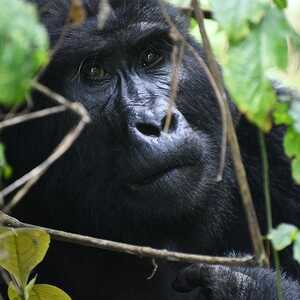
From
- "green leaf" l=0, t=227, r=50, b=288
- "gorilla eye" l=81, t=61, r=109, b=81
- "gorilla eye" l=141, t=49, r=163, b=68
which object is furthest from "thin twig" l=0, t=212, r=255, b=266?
"gorilla eye" l=141, t=49, r=163, b=68

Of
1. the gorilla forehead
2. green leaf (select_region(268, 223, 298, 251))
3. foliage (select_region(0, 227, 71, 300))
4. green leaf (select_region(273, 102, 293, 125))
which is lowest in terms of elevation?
foliage (select_region(0, 227, 71, 300))

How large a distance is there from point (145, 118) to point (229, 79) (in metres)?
1.27

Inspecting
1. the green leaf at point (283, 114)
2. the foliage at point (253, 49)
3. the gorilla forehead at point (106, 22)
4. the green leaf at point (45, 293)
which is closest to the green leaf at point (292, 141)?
the green leaf at point (283, 114)

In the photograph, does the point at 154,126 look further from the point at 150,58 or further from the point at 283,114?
the point at 283,114

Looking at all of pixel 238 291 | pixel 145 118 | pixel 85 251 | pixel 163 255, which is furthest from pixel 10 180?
pixel 163 255

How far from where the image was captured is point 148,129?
11.5ft

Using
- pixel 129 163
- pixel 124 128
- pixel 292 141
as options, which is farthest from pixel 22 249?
pixel 292 141

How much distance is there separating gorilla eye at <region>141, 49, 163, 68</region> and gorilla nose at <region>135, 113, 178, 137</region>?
59 centimetres

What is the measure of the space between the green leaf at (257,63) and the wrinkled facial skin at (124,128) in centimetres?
123

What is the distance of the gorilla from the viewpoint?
361 cm

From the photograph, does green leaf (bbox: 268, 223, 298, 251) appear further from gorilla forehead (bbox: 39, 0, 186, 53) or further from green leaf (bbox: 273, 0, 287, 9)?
gorilla forehead (bbox: 39, 0, 186, 53)

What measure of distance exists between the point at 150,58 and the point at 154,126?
0.71 metres

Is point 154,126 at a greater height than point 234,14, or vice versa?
point 234,14

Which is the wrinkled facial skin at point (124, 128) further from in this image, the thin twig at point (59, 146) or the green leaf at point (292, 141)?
the thin twig at point (59, 146)
